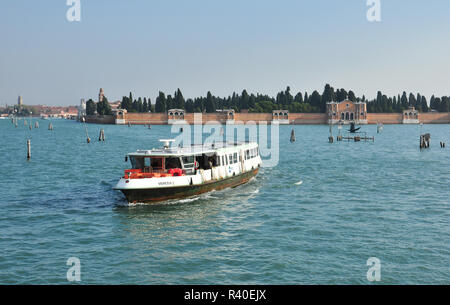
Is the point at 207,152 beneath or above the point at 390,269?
above

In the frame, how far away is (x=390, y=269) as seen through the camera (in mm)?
15203

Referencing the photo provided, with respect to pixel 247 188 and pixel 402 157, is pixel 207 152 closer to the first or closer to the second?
pixel 247 188

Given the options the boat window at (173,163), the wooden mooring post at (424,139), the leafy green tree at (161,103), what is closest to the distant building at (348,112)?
the leafy green tree at (161,103)

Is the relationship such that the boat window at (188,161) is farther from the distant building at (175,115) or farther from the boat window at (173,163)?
the distant building at (175,115)

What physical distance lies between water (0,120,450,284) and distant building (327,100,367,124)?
143649mm

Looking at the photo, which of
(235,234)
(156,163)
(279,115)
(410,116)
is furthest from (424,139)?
(410,116)

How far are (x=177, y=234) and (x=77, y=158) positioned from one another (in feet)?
124

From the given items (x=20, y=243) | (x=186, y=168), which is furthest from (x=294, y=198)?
(x=20, y=243)

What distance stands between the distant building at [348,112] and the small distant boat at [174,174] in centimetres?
15102

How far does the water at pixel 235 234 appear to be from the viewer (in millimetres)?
14875

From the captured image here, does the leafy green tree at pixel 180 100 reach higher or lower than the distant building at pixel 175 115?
higher

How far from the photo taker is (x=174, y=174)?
24.7 meters

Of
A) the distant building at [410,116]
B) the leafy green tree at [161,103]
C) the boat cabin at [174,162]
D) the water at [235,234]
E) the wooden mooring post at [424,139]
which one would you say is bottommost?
the water at [235,234]

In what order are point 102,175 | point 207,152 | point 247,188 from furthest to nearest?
point 102,175 < point 247,188 < point 207,152
